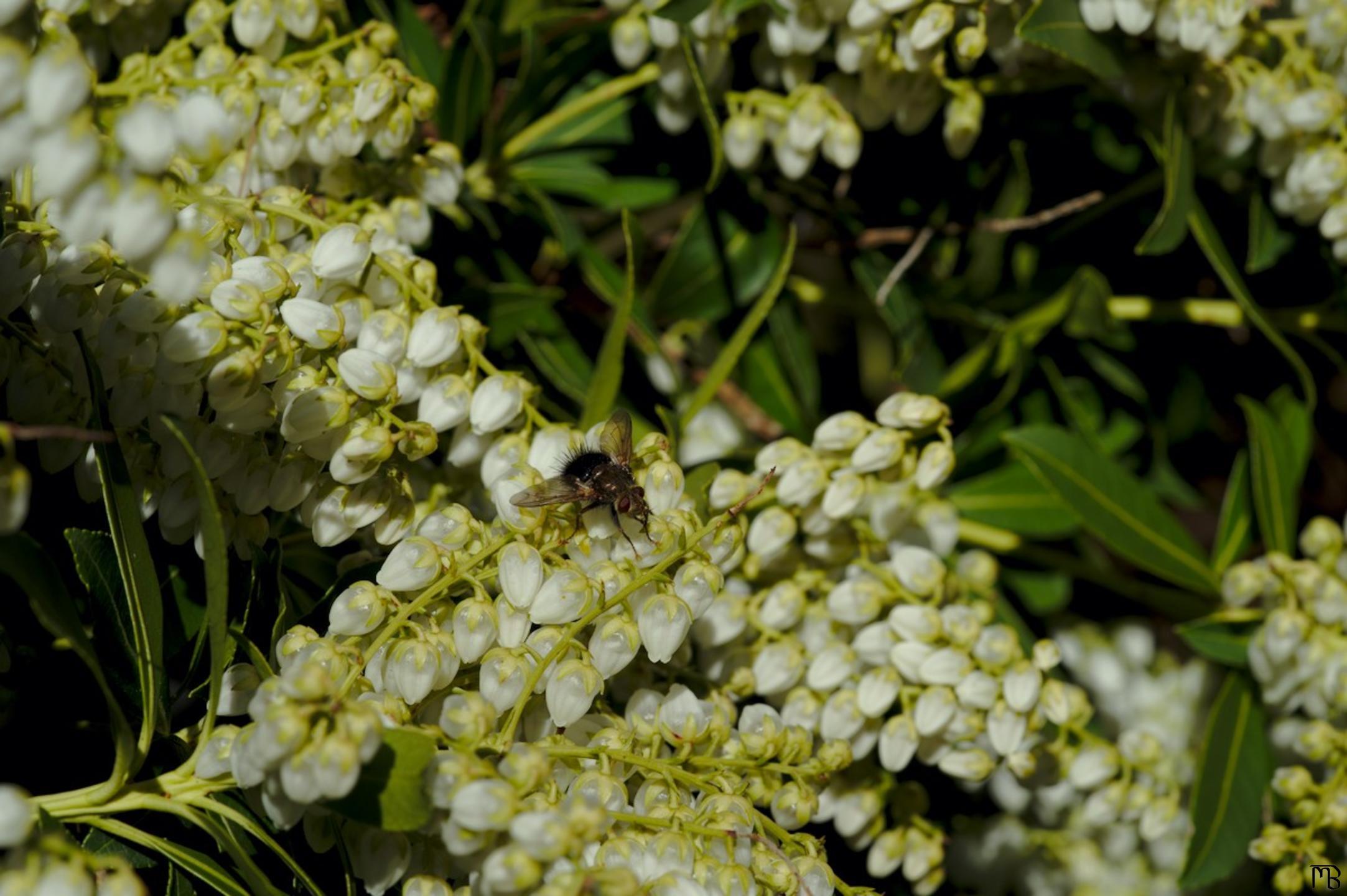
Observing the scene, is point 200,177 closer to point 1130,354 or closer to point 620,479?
point 620,479

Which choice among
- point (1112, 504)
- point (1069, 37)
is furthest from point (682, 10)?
point (1112, 504)

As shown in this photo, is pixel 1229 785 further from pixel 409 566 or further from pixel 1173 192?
pixel 409 566

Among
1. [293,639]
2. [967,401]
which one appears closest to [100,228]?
[293,639]

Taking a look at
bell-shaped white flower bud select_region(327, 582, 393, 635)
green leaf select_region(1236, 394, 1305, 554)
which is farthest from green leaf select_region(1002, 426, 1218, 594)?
bell-shaped white flower bud select_region(327, 582, 393, 635)

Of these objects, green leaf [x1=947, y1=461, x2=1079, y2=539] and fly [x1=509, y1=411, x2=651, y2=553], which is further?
green leaf [x1=947, y1=461, x2=1079, y2=539]

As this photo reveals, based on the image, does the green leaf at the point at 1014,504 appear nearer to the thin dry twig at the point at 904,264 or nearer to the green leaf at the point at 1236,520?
the green leaf at the point at 1236,520

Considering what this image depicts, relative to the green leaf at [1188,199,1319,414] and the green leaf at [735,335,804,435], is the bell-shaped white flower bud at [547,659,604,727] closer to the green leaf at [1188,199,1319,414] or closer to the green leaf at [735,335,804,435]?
the green leaf at [735,335,804,435]
